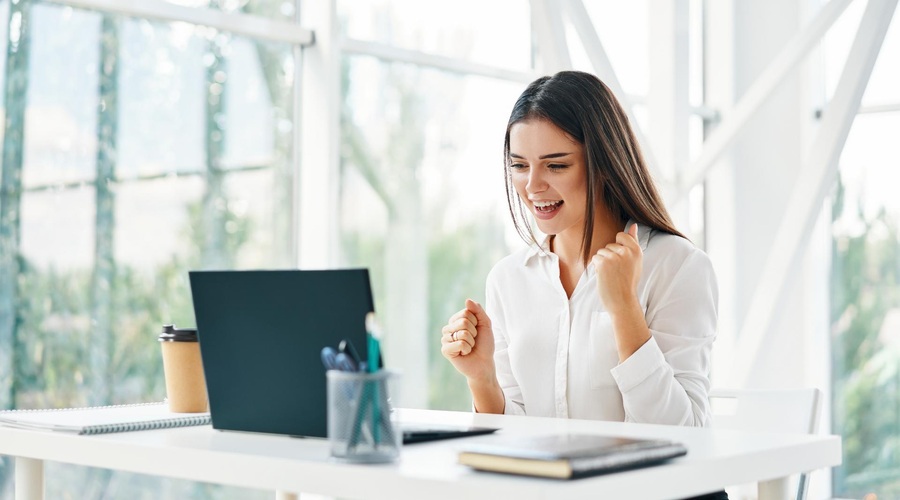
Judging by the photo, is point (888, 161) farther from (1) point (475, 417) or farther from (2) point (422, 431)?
(2) point (422, 431)

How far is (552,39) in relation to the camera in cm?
353

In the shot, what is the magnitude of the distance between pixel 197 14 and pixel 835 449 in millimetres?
2407

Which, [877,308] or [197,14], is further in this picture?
[877,308]

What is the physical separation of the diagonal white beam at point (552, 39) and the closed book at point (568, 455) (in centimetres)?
248

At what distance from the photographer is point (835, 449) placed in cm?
142

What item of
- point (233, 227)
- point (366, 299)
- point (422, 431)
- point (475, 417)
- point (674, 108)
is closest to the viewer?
point (366, 299)

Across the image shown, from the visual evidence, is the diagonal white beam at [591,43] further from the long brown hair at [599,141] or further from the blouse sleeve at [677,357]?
the blouse sleeve at [677,357]

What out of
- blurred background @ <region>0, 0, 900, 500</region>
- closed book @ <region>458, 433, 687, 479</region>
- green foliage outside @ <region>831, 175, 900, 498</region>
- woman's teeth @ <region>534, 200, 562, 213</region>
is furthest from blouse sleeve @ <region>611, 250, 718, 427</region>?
green foliage outside @ <region>831, 175, 900, 498</region>

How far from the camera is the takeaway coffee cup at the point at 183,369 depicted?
165cm

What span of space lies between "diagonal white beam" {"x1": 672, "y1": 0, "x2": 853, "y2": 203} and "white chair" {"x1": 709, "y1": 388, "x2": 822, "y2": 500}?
5.99 feet

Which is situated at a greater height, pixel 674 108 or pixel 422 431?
pixel 674 108

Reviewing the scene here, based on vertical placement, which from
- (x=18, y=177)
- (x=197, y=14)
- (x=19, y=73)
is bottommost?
(x=18, y=177)

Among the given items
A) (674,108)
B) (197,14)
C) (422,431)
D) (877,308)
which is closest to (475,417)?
(422,431)

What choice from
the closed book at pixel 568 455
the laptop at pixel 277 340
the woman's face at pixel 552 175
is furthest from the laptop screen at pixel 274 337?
the woman's face at pixel 552 175
